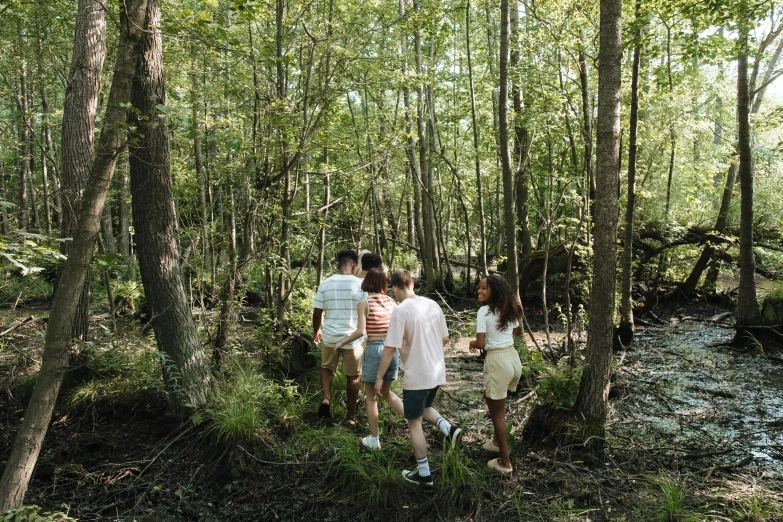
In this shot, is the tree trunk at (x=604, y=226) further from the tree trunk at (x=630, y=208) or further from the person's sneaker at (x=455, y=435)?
the tree trunk at (x=630, y=208)

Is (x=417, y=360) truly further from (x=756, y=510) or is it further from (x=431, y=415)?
(x=756, y=510)

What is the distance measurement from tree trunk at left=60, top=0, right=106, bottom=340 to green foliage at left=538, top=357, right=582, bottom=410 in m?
5.54

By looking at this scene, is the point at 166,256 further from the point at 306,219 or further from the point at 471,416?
the point at 471,416

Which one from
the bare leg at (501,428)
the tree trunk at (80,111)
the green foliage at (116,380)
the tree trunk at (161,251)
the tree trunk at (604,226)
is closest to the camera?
the bare leg at (501,428)

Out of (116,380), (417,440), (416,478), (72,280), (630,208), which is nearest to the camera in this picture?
(72,280)

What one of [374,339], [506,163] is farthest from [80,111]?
[506,163]

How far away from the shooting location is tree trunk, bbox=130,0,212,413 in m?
5.48

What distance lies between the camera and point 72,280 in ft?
11.1

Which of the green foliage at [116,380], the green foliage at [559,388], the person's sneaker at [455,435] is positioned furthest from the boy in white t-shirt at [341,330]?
the green foliage at [559,388]

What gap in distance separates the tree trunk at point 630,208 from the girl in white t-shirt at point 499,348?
4136 mm

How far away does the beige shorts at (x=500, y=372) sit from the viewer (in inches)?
177

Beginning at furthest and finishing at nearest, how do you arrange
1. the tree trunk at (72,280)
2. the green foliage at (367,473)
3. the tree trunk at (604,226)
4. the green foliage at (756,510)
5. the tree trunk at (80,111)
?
the tree trunk at (80,111) → the tree trunk at (604,226) → the green foliage at (367,473) → the green foliage at (756,510) → the tree trunk at (72,280)

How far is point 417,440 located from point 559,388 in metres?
1.79

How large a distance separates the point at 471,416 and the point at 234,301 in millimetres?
3365
